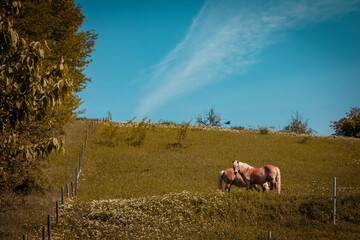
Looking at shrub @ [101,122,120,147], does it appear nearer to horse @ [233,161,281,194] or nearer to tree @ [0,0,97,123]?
tree @ [0,0,97,123]

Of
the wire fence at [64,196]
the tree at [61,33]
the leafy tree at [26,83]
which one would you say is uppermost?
the tree at [61,33]

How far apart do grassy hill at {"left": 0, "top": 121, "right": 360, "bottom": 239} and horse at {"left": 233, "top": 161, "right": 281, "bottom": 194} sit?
104 centimetres

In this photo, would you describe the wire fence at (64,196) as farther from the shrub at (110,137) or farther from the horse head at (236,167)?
the horse head at (236,167)

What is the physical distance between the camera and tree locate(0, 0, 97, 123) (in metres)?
28.8

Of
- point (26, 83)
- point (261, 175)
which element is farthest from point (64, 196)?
point (26, 83)

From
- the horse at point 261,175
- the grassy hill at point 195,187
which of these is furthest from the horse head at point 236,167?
the grassy hill at point 195,187

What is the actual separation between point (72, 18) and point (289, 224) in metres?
30.1

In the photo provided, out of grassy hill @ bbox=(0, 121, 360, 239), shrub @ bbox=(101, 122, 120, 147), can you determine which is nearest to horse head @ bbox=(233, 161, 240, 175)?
grassy hill @ bbox=(0, 121, 360, 239)

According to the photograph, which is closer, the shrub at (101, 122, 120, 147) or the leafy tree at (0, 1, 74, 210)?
the leafy tree at (0, 1, 74, 210)

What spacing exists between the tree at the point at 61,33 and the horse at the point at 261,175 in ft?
57.3

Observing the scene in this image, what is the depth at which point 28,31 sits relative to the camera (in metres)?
29.5

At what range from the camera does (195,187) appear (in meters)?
28.6

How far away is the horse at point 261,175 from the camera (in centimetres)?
2217

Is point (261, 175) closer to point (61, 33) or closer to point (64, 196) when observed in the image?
point (64, 196)
